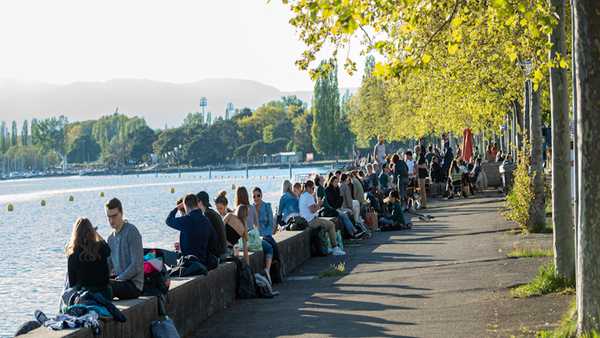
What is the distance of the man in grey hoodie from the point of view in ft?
39.4

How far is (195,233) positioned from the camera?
15117mm

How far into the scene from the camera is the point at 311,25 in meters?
13.4

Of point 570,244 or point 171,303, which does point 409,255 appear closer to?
point 570,244

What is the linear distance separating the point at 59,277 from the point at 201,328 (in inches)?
973

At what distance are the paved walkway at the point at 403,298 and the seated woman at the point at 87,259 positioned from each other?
2590 millimetres

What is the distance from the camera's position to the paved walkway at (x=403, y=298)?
12.7m

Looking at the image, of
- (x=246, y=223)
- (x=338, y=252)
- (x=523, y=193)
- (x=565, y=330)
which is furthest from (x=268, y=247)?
(x=565, y=330)

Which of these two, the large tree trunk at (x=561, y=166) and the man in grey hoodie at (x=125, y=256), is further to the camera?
the large tree trunk at (x=561, y=166)

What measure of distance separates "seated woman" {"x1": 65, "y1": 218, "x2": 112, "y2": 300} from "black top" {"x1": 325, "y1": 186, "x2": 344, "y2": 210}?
16166mm

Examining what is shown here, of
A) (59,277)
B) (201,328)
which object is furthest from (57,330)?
(59,277)

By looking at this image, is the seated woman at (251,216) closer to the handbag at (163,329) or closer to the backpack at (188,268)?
the backpack at (188,268)

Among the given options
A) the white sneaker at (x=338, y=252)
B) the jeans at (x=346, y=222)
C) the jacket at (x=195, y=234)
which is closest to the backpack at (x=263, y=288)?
the jacket at (x=195, y=234)

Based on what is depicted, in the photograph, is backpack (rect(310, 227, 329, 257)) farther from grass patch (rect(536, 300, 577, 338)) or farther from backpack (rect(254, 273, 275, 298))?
grass patch (rect(536, 300, 577, 338))

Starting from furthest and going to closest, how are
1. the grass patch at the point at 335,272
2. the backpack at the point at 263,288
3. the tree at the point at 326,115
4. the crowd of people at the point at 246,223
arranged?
1. the tree at the point at 326,115
2. the grass patch at the point at 335,272
3. the backpack at the point at 263,288
4. the crowd of people at the point at 246,223
